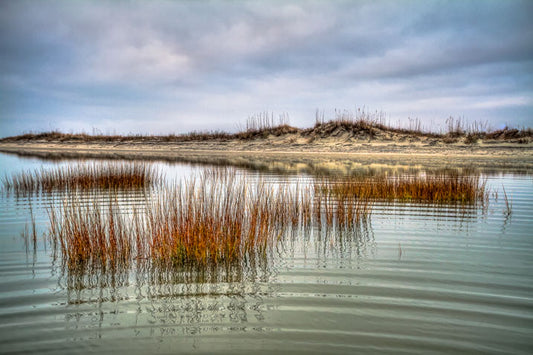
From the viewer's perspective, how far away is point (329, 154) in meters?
29.4

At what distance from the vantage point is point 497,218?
7.27m

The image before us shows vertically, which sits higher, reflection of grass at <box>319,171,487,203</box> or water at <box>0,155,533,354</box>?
reflection of grass at <box>319,171,487,203</box>

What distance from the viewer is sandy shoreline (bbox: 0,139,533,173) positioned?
20297mm

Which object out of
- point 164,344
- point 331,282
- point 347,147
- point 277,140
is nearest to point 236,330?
point 164,344

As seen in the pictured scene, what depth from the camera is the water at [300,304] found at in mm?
2973

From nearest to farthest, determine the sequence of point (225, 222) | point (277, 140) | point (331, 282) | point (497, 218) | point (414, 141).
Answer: point (331, 282) < point (225, 222) < point (497, 218) < point (414, 141) < point (277, 140)

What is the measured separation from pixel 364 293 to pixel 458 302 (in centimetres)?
83

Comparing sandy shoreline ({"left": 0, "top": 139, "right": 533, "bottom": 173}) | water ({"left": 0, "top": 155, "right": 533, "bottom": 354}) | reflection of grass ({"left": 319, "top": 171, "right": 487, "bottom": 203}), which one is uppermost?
sandy shoreline ({"left": 0, "top": 139, "right": 533, "bottom": 173})

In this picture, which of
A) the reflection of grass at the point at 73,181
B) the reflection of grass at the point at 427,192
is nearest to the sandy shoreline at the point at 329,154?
the reflection of grass at the point at 427,192

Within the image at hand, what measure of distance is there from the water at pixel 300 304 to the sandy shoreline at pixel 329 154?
12.1 m

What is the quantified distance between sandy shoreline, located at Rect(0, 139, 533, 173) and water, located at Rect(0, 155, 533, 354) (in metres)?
12.1

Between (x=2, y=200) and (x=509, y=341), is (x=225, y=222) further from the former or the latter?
(x=2, y=200)

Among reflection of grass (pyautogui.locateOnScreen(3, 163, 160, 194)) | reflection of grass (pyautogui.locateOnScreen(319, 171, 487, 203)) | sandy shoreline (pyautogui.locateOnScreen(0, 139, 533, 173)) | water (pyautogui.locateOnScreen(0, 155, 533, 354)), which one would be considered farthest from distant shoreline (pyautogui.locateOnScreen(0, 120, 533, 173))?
water (pyautogui.locateOnScreen(0, 155, 533, 354))

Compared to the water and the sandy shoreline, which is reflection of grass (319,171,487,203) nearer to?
the water
